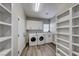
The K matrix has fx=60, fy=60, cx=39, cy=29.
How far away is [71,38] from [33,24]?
4383 millimetres

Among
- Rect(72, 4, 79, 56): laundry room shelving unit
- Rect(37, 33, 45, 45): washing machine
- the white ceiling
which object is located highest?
the white ceiling

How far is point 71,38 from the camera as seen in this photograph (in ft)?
6.20

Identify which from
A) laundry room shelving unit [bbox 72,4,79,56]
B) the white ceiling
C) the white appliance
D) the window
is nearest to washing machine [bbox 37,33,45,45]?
the white appliance

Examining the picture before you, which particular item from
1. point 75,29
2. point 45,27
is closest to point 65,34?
point 75,29

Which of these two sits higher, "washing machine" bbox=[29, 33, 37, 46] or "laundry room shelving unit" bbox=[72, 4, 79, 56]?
"laundry room shelving unit" bbox=[72, 4, 79, 56]

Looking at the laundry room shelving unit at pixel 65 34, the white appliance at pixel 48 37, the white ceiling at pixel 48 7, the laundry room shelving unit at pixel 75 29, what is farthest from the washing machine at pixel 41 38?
the laundry room shelving unit at pixel 75 29

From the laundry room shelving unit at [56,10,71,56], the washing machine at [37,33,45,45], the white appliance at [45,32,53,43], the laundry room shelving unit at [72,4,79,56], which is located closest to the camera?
the laundry room shelving unit at [72,4,79,56]

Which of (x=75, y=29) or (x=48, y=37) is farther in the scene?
(x=48, y=37)

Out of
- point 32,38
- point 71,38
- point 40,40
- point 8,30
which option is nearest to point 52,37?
point 40,40

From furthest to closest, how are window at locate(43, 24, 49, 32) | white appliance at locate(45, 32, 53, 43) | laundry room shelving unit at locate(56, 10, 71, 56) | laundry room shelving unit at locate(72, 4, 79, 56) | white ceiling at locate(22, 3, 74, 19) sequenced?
1. window at locate(43, 24, 49, 32)
2. white appliance at locate(45, 32, 53, 43)
3. white ceiling at locate(22, 3, 74, 19)
4. laundry room shelving unit at locate(56, 10, 71, 56)
5. laundry room shelving unit at locate(72, 4, 79, 56)

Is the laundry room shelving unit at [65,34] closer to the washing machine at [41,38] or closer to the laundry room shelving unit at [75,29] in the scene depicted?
the laundry room shelving unit at [75,29]

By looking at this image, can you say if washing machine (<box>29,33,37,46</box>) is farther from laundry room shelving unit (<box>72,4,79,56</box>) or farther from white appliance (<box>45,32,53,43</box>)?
laundry room shelving unit (<box>72,4,79,56</box>)

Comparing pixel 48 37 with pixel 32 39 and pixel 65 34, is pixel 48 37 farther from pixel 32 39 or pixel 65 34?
pixel 65 34

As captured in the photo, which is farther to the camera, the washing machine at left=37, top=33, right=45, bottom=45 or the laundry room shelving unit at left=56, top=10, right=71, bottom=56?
the washing machine at left=37, top=33, right=45, bottom=45
